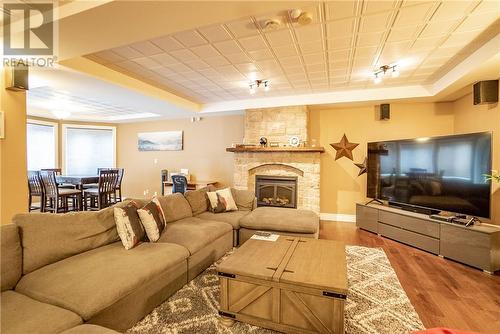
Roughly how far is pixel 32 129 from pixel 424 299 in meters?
8.72

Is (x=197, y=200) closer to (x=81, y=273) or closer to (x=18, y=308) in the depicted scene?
(x=81, y=273)

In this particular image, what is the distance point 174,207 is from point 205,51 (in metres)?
2.04

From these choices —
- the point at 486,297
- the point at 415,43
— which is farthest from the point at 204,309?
the point at 415,43

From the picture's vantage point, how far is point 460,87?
3.66 m

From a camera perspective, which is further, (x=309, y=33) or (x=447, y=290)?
(x=309, y=33)

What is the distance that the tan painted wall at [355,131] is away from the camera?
4.60 meters

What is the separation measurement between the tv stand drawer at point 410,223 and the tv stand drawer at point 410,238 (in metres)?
0.06

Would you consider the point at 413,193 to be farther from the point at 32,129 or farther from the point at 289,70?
the point at 32,129

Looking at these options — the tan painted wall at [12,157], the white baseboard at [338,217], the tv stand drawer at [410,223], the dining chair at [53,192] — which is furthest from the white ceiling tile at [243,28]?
the dining chair at [53,192]

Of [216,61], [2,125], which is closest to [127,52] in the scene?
[216,61]

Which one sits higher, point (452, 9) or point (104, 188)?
point (452, 9)

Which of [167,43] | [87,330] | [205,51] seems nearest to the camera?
[87,330]

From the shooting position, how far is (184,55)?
3.12m

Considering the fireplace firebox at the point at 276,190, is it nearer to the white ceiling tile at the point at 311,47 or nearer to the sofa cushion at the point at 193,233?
the sofa cushion at the point at 193,233
